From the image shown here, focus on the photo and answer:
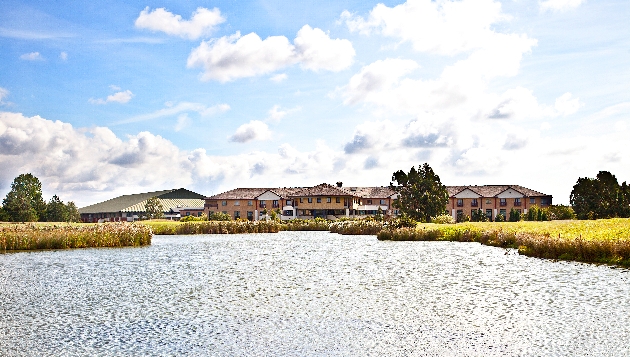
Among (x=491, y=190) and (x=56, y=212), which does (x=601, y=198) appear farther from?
(x=56, y=212)

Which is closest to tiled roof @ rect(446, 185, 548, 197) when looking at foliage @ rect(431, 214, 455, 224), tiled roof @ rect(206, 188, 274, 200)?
foliage @ rect(431, 214, 455, 224)

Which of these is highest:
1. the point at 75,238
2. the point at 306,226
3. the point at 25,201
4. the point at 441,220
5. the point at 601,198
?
the point at 25,201

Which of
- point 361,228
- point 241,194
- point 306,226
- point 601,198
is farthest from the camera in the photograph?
point 241,194

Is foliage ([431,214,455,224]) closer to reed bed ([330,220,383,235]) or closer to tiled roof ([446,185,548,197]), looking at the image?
reed bed ([330,220,383,235])

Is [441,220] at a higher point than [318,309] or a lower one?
higher

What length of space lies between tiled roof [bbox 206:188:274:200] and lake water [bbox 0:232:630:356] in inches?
2888

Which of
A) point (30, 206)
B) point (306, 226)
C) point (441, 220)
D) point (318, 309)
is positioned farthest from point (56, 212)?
point (318, 309)

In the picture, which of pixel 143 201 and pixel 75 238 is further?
pixel 143 201

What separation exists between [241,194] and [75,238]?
204ft

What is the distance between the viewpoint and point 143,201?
115m

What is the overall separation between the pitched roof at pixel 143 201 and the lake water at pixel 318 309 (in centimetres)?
8448

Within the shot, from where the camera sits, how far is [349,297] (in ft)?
62.0

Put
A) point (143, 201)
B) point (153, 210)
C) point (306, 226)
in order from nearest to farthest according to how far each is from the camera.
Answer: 1. point (306, 226)
2. point (153, 210)
3. point (143, 201)

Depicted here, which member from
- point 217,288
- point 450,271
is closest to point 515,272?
point 450,271
